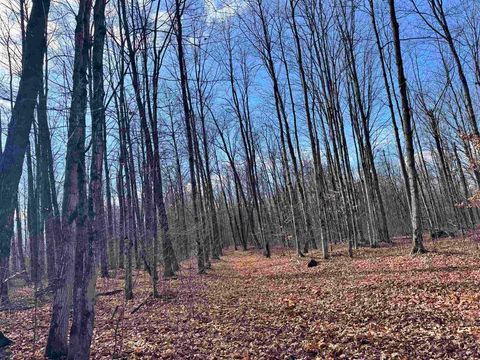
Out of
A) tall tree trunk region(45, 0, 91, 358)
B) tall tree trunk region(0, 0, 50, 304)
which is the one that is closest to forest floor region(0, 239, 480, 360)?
tall tree trunk region(45, 0, 91, 358)

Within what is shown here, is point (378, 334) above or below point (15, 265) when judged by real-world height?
below

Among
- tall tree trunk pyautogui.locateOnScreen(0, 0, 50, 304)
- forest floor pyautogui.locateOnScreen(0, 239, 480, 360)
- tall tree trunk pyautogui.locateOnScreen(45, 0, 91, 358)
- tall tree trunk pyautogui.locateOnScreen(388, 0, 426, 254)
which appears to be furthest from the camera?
tall tree trunk pyautogui.locateOnScreen(388, 0, 426, 254)

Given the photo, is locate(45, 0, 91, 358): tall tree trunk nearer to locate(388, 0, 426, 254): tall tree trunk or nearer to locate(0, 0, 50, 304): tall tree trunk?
locate(0, 0, 50, 304): tall tree trunk

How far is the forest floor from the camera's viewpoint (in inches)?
196

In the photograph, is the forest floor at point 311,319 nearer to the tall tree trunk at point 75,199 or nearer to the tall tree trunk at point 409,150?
the tall tree trunk at point 75,199

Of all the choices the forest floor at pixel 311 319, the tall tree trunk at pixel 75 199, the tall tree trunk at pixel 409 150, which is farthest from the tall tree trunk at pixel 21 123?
the tall tree trunk at pixel 409 150

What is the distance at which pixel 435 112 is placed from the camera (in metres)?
22.2

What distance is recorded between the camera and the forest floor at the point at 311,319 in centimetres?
498

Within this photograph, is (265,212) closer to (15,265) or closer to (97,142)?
(15,265)

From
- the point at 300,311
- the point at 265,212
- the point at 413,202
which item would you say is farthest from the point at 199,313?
the point at 265,212

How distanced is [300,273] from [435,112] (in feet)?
53.4

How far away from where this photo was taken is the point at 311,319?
6543 mm

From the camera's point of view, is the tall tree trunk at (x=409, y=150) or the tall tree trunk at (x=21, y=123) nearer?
the tall tree trunk at (x=21, y=123)

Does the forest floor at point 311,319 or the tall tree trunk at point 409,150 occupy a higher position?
the tall tree trunk at point 409,150
